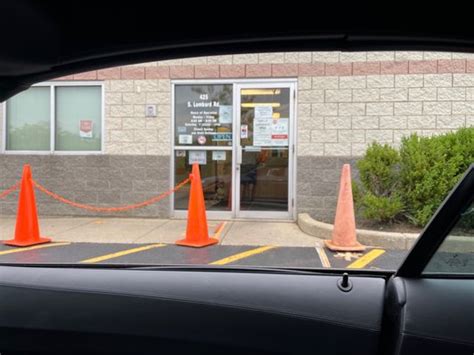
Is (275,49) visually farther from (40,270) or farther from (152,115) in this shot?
(152,115)

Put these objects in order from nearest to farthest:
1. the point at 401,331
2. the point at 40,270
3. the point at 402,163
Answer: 1. the point at 401,331
2. the point at 40,270
3. the point at 402,163

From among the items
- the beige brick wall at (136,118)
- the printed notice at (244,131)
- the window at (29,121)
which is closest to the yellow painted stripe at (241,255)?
the printed notice at (244,131)

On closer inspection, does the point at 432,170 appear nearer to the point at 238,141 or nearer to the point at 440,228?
the point at 238,141

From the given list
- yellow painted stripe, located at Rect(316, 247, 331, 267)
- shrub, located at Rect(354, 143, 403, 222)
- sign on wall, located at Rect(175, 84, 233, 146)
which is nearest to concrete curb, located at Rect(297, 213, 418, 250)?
shrub, located at Rect(354, 143, 403, 222)

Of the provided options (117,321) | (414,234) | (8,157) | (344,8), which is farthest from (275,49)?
(8,157)

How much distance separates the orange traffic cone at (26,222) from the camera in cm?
655

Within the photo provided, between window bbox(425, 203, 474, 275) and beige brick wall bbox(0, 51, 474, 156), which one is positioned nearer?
window bbox(425, 203, 474, 275)

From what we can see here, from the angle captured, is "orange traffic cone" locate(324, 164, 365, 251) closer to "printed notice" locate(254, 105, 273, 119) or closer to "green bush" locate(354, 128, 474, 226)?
"green bush" locate(354, 128, 474, 226)

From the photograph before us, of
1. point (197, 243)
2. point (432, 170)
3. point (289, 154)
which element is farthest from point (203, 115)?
point (432, 170)

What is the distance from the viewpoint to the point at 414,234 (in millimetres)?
6465

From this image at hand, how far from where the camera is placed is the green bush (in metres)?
6.88

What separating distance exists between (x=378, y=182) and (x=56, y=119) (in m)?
6.22

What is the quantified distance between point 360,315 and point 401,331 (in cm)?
22

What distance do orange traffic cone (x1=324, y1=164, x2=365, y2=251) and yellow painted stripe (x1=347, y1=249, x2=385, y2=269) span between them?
17 centimetres
